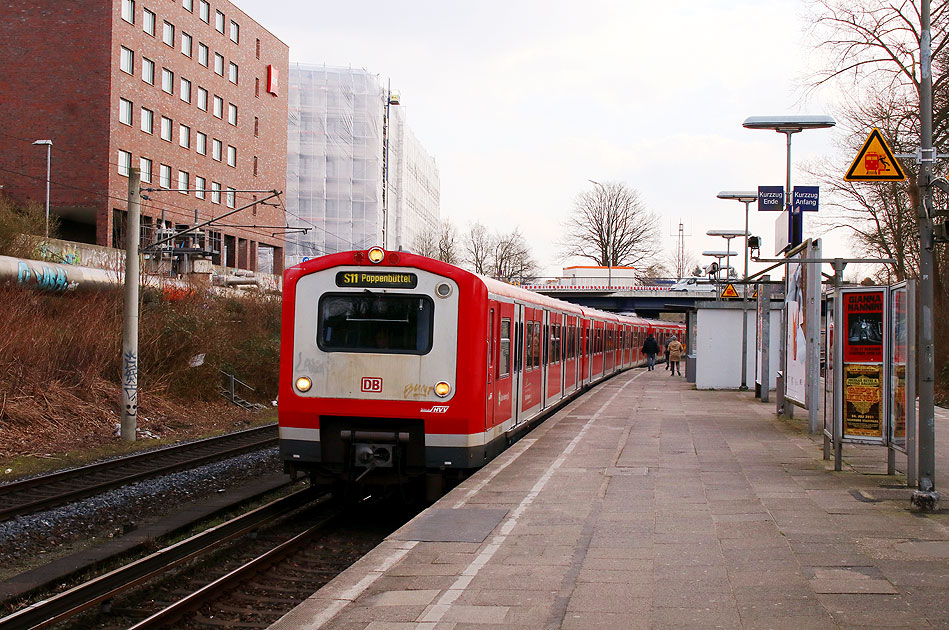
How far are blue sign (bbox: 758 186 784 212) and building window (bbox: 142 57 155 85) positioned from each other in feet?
109

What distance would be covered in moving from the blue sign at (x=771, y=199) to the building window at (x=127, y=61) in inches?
1249

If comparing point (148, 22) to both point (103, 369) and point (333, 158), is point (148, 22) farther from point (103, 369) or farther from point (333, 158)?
point (103, 369)

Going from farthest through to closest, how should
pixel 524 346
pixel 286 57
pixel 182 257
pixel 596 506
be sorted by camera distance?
1. pixel 286 57
2. pixel 182 257
3. pixel 524 346
4. pixel 596 506

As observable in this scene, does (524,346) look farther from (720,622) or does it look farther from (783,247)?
(720,622)

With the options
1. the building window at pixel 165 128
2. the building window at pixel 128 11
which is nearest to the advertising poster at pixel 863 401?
the building window at pixel 128 11

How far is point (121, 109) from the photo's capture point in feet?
135

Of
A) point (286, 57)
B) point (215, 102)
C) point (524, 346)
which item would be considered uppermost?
point (286, 57)

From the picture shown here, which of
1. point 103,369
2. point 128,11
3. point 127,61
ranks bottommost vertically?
point 103,369

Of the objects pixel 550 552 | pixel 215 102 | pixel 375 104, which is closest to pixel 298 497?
pixel 550 552

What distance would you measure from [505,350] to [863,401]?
429cm

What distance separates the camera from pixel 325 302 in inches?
418

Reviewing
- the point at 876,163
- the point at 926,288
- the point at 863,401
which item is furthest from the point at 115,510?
the point at 876,163

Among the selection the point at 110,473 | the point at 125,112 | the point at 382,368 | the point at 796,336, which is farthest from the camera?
the point at 125,112

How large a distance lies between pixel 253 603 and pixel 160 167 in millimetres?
40017
